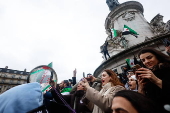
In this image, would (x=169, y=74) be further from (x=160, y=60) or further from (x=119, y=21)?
(x=119, y=21)

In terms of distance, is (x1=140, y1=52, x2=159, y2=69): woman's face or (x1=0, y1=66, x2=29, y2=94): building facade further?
(x1=0, y1=66, x2=29, y2=94): building facade

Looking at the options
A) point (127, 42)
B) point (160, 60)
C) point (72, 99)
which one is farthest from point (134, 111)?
point (127, 42)

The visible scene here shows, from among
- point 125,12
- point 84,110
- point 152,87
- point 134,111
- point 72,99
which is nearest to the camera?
point 134,111

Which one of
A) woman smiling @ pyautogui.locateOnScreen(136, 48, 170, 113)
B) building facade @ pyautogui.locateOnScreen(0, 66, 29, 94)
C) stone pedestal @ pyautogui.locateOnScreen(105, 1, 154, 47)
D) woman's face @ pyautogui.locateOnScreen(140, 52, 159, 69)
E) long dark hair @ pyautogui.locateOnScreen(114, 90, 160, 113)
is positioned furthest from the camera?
building facade @ pyautogui.locateOnScreen(0, 66, 29, 94)

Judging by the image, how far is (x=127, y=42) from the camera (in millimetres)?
14500

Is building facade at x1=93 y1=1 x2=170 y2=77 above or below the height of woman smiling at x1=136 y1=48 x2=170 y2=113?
above

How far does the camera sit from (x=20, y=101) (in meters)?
1.09

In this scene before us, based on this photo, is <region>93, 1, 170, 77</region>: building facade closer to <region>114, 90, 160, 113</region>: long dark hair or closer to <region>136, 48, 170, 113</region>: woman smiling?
<region>136, 48, 170, 113</region>: woman smiling

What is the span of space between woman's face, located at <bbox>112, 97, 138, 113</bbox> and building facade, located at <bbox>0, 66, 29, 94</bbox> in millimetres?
57772

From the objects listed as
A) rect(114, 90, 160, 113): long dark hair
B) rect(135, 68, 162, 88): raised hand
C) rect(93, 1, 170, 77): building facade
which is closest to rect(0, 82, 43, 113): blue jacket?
rect(114, 90, 160, 113): long dark hair

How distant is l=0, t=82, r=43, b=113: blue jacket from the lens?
103 cm

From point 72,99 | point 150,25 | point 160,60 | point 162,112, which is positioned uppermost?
point 150,25

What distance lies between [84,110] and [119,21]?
17.9m

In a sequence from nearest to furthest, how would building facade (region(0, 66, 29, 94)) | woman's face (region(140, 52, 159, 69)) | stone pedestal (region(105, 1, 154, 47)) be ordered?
woman's face (region(140, 52, 159, 69)) → stone pedestal (region(105, 1, 154, 47)) → building facade (region(0, 66, 29, 94))
